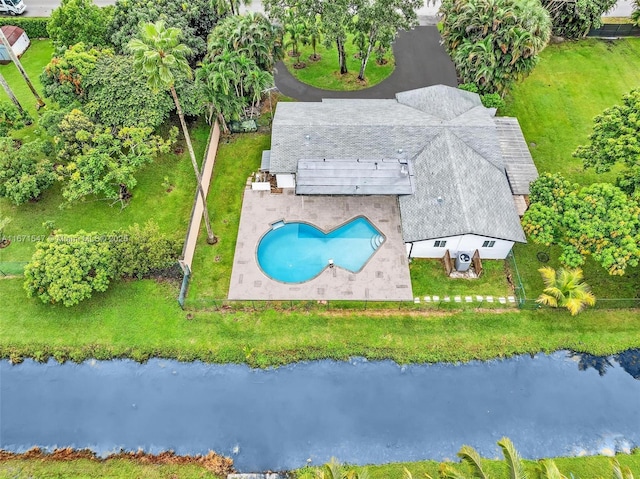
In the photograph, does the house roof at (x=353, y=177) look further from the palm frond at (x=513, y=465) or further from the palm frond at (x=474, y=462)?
the palm frond at (x=513, y=465)

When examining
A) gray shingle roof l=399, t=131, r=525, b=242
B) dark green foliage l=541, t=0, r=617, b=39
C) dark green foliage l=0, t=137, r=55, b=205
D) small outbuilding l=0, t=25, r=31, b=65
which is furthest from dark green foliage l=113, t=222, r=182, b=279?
dark green foliage l=541, t=0, r=617, b=39

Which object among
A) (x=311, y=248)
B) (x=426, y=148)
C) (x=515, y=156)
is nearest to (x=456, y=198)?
(x=426, y=148)

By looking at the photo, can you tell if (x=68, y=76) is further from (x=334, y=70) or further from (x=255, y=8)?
(x=255, y=8)

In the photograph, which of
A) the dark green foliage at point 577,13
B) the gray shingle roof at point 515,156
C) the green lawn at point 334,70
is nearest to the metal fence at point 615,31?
the dark green foliage at point 577,13

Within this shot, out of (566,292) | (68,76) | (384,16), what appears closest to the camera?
(566,292)

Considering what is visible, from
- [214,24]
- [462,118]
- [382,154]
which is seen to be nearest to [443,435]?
[382,154]
